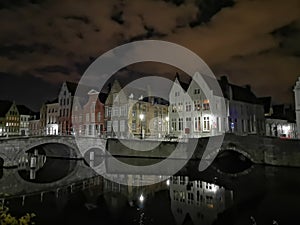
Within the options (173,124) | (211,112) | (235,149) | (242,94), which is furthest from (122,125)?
(242,94)

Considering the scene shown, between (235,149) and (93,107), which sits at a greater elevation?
(93,107)

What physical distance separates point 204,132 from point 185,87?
10.7m

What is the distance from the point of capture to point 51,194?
59.1 feet

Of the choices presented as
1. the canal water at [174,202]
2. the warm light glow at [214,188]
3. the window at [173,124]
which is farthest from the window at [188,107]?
the warm light glow at [214,188]

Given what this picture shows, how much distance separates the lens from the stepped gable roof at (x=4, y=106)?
7238 cm

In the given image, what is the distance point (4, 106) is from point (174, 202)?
72096mm

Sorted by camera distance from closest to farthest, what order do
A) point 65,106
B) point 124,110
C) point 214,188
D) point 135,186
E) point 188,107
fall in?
point 214,188 < point 135,186 < point 188,107 < point 124,110 < point 65,106

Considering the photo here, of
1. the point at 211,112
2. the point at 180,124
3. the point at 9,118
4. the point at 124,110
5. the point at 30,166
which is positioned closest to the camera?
the point at 30,166

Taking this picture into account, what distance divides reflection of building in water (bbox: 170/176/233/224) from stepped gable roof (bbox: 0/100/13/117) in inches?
2565

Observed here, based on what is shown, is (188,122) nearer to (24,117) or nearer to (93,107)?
(93,107)

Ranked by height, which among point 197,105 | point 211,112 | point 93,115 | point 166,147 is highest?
point 197,105

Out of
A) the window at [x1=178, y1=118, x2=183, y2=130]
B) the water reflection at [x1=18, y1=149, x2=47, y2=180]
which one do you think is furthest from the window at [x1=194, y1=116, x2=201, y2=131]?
the water reflection at [x1=18, y1=149, x2=47, y2=180]

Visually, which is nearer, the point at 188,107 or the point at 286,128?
the point at 188,107

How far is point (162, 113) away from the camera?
55188mm
